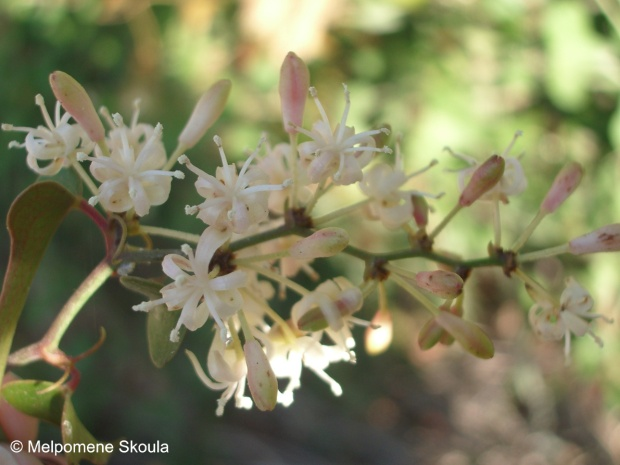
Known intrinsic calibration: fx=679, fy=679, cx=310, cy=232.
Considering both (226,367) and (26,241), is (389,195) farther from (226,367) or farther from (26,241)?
(26,241)

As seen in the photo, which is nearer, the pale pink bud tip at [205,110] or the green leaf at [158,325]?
the green leaf at [158,325]

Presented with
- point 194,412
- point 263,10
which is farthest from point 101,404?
point 263,10

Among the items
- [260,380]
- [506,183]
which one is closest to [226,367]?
[260,380]

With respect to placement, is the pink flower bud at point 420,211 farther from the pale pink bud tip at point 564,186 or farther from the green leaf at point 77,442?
the green leaf at point 77,442

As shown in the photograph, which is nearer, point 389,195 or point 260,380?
point 260,380

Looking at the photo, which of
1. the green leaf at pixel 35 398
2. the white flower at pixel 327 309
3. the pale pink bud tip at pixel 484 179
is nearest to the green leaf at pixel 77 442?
the green leaf at pixel 35 398
